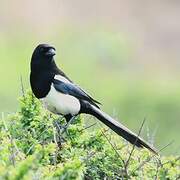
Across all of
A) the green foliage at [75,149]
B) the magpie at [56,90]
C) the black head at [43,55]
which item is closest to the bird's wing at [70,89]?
the magpie at [56,90]

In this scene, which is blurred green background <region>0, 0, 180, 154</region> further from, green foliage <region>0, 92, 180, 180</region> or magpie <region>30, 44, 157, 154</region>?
green foliage <region>0, 92, 180, 180</region>

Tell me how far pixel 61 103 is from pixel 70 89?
125 millimetres

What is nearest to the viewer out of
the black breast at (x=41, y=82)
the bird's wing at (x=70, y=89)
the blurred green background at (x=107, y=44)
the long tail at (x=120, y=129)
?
the long tail at (x=120, y=129)

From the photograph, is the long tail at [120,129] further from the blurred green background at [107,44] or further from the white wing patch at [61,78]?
the blurred green background at [107,44]

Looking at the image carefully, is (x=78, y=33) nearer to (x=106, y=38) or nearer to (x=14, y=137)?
(x=106, y=38)

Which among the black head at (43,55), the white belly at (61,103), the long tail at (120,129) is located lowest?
the long tail at (120,129)

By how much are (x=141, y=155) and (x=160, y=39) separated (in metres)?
16.6

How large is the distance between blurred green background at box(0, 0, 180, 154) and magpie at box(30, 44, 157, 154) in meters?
10.1

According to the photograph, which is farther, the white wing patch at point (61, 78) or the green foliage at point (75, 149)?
the white wing patch at point (61, 78)

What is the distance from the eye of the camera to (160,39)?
72.6ft

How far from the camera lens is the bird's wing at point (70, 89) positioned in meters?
7.40

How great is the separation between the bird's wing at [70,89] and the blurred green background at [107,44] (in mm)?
10170

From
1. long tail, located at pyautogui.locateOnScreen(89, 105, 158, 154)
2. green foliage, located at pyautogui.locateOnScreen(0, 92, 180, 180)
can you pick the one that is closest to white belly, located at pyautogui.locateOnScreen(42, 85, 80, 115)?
long tail, located at pyautogui.locateOnScreen(89, 105, 158, 154)

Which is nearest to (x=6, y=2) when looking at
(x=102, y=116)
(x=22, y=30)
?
(x=22, y=30)
